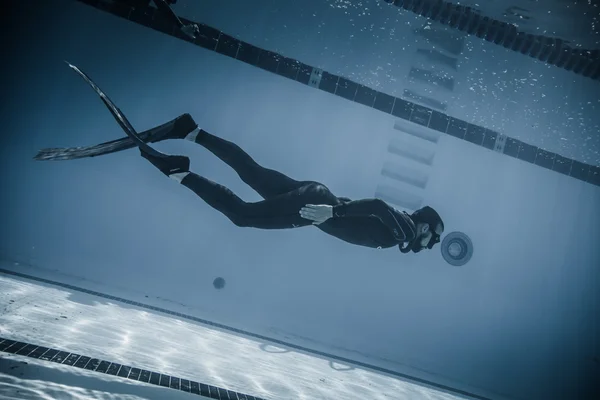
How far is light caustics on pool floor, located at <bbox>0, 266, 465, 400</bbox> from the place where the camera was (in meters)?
2.25

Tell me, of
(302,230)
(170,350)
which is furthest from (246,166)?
(302,230)

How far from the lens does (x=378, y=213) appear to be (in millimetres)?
2787

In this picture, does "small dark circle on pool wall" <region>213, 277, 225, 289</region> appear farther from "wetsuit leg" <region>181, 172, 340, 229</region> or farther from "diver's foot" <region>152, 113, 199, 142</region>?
"diver's foot" <region>152, 113, 199, 142</region>

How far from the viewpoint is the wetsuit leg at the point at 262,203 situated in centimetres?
273

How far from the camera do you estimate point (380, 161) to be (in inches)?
227

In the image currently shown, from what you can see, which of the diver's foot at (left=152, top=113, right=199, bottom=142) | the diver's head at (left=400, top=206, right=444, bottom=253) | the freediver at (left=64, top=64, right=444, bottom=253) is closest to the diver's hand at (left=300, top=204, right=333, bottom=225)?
the freediver at (left=64, top=64, right=444, bottom=253)

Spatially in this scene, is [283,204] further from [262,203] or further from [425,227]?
[425,227]

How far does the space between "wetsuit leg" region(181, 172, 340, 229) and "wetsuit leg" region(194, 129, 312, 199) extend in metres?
0.12

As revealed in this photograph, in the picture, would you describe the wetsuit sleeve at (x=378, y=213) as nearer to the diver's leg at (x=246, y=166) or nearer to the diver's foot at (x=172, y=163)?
the diver's leg at (x=246, y=166)

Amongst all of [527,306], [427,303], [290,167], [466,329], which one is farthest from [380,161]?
Answer: [527,306]

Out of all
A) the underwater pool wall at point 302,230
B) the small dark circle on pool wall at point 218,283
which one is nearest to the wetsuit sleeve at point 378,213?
the underwater pool wall at point 302,230

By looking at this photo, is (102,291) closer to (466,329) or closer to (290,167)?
(290,167)

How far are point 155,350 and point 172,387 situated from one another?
73 centimetres

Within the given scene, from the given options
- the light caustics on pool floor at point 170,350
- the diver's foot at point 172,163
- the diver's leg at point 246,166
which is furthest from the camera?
the diver's leg at point 246,166
